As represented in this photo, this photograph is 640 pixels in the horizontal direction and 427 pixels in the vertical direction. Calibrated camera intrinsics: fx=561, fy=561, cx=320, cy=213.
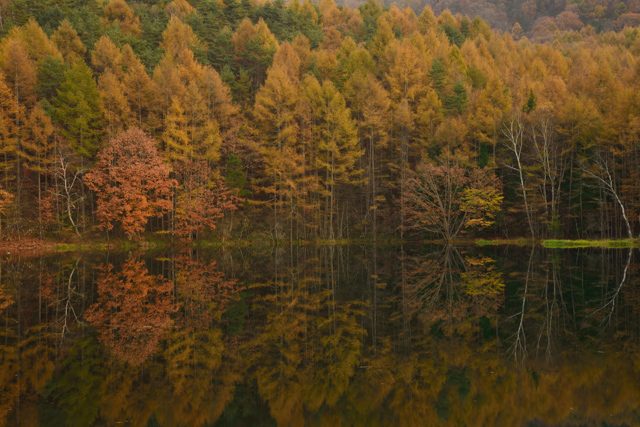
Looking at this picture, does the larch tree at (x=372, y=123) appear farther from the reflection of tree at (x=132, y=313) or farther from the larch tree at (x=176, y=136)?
the reflection of tree at (x=132, y=313)

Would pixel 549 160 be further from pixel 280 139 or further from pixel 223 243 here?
pixel 223 243

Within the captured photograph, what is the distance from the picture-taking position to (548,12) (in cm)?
14900

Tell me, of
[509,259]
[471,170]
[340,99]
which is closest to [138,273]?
[509,259]

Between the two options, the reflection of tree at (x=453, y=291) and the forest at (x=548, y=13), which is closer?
the reflection of tree at (x=453, y=291)

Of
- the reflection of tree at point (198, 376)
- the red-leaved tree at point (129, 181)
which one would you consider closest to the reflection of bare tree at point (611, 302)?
the reflection of tree at point (198, 376)

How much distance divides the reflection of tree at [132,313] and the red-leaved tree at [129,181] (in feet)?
67.8

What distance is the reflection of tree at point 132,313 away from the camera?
1148 centimetres

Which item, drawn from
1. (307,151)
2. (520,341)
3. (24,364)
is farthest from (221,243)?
(520,341)

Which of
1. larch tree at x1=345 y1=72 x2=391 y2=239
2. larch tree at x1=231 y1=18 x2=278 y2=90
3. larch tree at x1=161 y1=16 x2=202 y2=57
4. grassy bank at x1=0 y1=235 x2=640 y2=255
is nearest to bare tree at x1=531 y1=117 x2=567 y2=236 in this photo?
grassy bank at x1=0 y1=235 x2=640 y2=255

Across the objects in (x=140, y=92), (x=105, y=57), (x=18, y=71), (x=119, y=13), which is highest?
(x=119, y=13)

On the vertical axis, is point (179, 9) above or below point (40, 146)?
above

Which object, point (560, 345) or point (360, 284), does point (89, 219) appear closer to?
point (360, 284)

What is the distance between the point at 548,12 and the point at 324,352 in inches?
6332

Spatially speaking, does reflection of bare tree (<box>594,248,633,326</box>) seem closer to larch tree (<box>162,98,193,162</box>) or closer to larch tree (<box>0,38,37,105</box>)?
larch tree (<box>162,98,193,162</box>)
